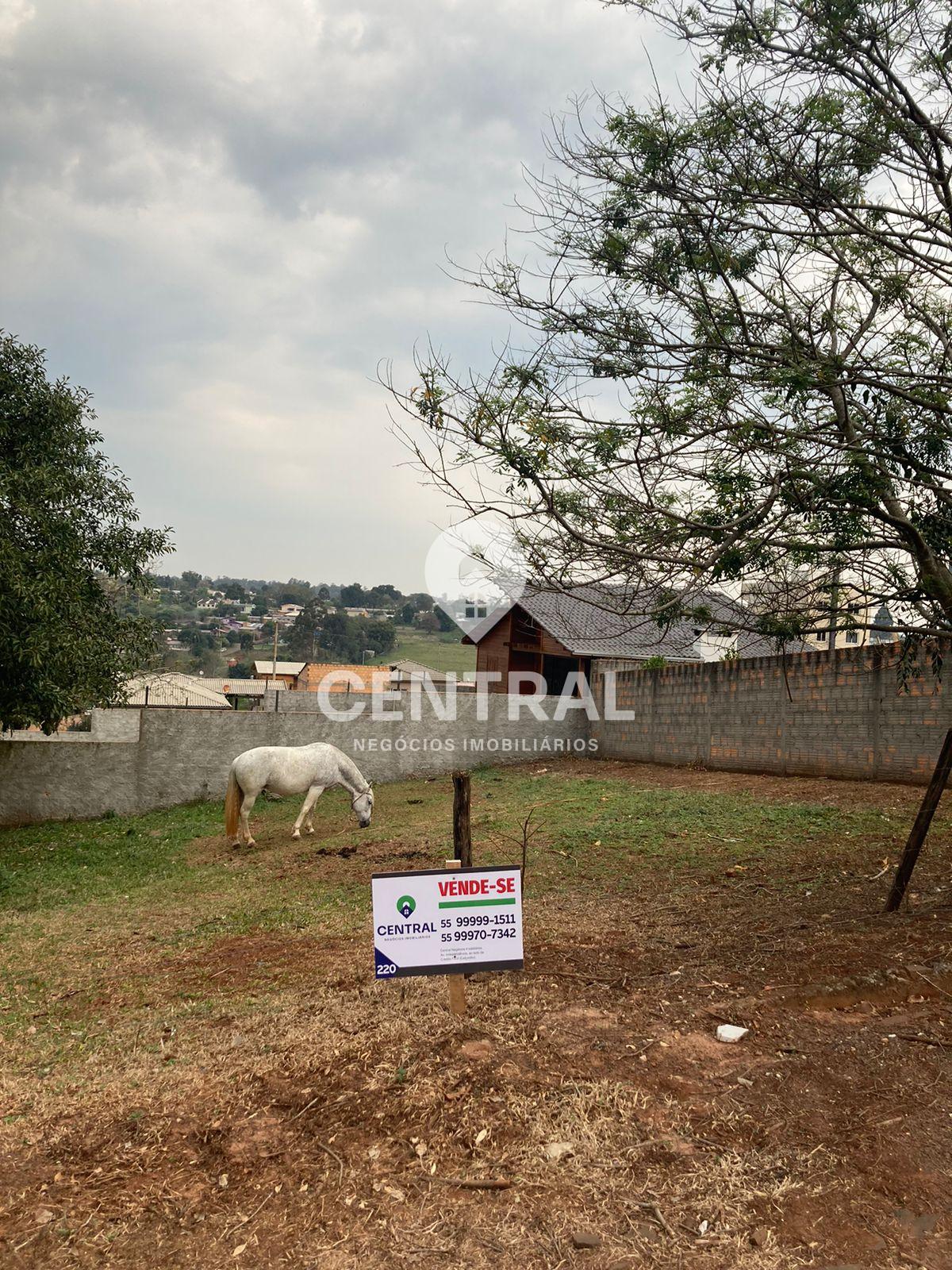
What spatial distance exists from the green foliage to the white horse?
232cm

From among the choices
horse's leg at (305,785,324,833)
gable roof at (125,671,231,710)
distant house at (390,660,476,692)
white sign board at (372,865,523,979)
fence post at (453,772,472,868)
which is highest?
distant house at (390,660,476,692)

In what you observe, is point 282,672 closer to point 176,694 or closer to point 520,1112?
point 176,694

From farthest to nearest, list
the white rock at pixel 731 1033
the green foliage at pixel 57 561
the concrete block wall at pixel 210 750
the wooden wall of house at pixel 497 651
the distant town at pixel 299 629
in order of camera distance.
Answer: the distant town at pixel 299 629
the wooden wall of house at pixel 497 651
the concrete block wall at pixel 210 750
the green foliage at pixel 57 561
the white rock at pixel 731 1033

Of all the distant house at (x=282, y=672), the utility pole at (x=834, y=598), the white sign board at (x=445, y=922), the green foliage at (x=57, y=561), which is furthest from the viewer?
the distant house at (x=282, y=672)

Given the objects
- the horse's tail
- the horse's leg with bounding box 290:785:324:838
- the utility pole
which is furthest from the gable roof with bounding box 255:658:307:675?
the utility pole

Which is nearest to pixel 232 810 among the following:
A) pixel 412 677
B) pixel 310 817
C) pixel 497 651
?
pixel 310 817

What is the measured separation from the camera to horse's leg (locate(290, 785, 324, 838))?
1267cm

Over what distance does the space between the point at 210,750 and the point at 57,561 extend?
6.32 metres

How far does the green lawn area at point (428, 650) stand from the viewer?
68.1 metres

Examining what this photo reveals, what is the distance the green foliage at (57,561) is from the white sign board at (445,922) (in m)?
7.50

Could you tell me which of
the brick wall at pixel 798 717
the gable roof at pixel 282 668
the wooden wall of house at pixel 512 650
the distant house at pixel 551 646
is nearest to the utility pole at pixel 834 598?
the brick wall at pixel 798 717

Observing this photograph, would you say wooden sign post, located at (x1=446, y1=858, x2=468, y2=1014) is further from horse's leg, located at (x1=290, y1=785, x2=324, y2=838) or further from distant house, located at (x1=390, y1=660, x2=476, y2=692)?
distant house, located at (x1=390, y1=660, x2=476, y2=692)

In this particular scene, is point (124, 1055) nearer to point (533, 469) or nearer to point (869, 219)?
point (533, 469)

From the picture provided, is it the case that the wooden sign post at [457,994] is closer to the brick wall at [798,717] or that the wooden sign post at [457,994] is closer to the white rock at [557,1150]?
the white rock at [557,1150]
